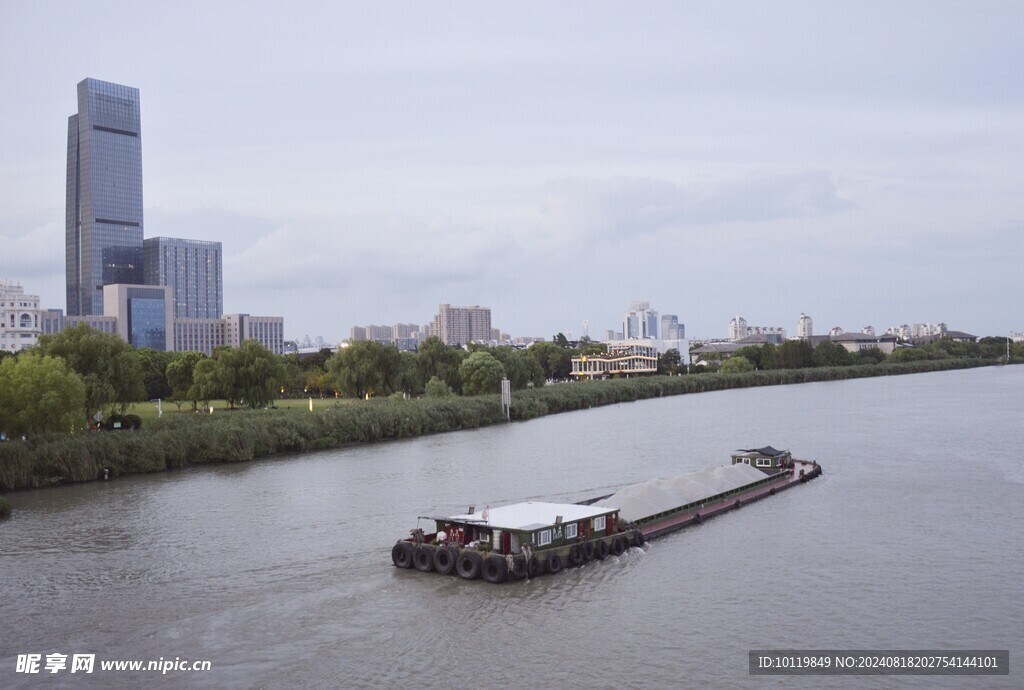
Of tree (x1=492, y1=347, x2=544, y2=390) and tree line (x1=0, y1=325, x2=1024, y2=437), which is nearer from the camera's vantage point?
tree line (x1=0, y1=325, x2=1024, y2=437)

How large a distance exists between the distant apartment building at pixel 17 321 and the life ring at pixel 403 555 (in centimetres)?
11613

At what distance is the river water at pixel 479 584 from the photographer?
48.2ft

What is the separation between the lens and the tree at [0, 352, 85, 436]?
1314 inches

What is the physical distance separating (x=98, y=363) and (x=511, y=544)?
28.5 meters

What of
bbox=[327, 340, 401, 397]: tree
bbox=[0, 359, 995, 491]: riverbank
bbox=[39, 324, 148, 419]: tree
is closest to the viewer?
bbox=[0, 359, 995, 491]: riverbank

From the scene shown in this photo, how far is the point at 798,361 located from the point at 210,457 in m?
88.0

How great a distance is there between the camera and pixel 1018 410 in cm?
5566

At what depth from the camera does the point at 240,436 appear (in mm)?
38625

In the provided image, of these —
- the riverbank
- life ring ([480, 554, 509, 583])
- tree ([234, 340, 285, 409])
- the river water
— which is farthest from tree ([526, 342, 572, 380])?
life ring ([480, 554, 509, 583])

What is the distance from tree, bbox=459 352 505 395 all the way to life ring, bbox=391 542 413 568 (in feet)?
136

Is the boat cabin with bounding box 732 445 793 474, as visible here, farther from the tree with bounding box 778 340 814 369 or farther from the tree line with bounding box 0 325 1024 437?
the tree with bounding box 778 340 814 369

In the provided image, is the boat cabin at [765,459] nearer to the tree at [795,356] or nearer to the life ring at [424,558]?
the life ring at [424,558]

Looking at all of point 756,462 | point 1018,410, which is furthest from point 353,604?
point 1018,410

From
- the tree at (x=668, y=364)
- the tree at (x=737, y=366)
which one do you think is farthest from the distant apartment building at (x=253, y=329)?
the tree at (x=737, y=366)
